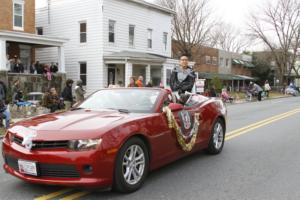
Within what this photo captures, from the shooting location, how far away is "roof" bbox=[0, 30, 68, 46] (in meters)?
21.6

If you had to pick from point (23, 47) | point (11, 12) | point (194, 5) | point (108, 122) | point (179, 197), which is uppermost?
point (194, 5)

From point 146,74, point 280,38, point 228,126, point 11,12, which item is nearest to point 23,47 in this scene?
point 11,12

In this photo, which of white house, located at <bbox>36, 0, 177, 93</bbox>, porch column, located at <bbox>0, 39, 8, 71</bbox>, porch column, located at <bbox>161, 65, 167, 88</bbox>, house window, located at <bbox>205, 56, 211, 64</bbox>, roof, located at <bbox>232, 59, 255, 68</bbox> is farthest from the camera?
roof, located at <bbox>232, 59, 255, 68</bbox>

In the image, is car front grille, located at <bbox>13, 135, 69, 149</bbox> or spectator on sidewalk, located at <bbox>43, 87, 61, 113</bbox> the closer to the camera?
car front grille, located at <bbox>13, 135, 69, 149</bbox>

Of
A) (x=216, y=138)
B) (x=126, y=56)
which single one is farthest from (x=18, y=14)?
(x=216, y=138)

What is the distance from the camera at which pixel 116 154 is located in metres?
4.78

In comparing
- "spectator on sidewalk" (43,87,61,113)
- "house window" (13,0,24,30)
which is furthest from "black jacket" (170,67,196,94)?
"house window" (13,0,24,30)

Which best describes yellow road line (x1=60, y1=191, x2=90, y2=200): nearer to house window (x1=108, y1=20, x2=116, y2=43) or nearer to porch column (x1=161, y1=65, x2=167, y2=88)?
house window (x1=108, y1=20, x2=116, y2=43)

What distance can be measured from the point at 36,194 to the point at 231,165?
3.42 m

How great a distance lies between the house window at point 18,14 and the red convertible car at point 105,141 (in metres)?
20.9

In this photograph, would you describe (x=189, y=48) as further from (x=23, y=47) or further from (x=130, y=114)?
(x=130, y=114)

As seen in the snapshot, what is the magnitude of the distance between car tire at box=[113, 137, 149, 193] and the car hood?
1.16 ft

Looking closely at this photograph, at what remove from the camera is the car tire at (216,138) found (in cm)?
755

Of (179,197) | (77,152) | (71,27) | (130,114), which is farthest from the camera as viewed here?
(71,27)
